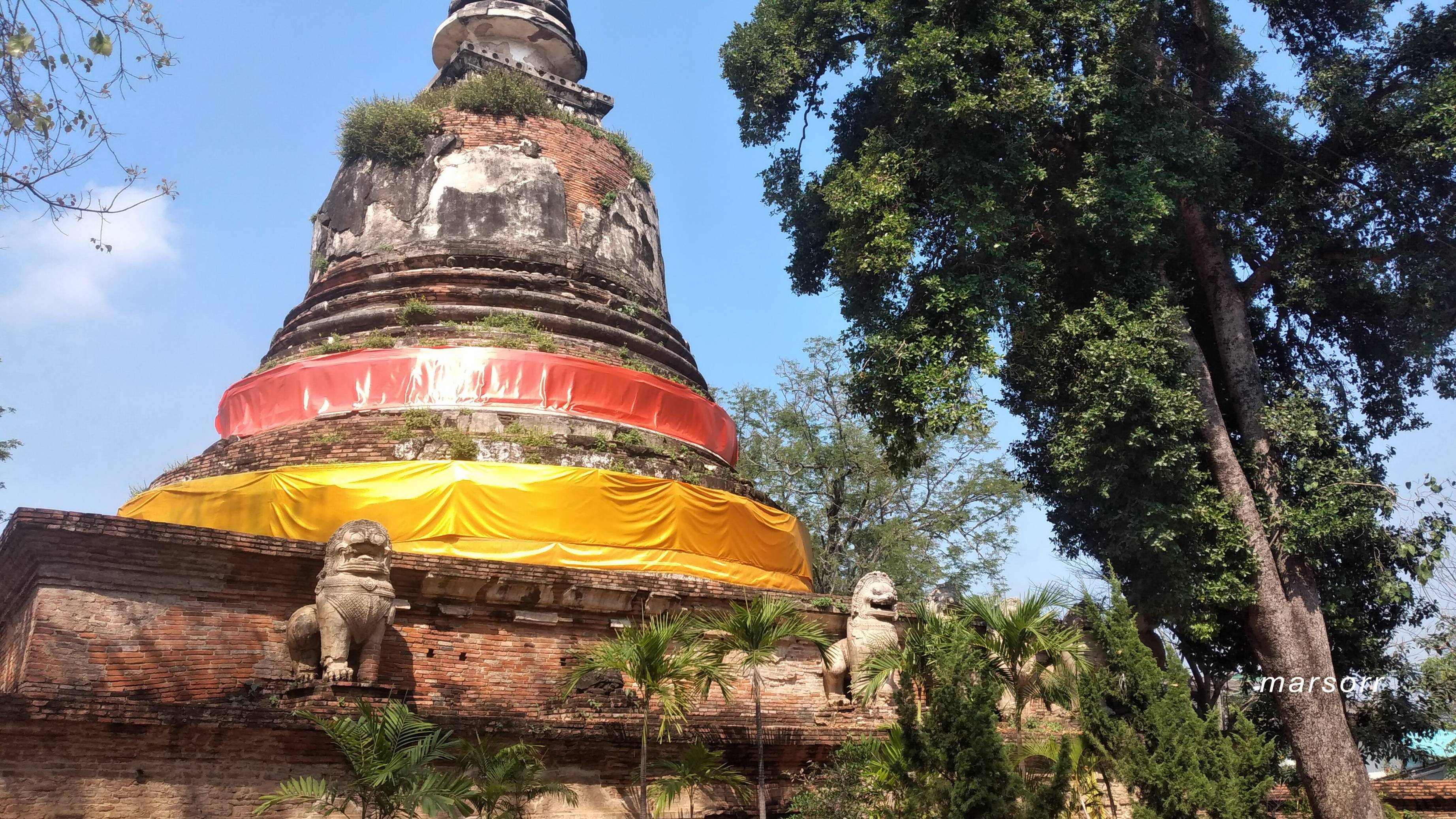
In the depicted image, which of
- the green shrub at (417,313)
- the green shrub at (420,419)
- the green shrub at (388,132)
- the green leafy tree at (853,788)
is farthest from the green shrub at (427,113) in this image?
the green leafy tree at (853,788)

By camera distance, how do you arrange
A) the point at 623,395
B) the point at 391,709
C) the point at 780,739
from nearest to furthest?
the point at 391,709 < the point at 780,739 < the point at 623,395

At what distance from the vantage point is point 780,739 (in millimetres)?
8984

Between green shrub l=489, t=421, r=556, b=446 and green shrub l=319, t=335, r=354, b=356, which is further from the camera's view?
green shrub l=319, t=335, r=354, b=356

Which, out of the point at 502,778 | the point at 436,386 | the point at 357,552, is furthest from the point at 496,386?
the point at 502,778

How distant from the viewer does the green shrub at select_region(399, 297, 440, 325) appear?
12820 millimetres

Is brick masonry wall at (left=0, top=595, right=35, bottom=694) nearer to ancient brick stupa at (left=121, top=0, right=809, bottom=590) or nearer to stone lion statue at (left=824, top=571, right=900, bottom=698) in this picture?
ancient brick stupa at (left=121, top=0, right=809, bottom=590)

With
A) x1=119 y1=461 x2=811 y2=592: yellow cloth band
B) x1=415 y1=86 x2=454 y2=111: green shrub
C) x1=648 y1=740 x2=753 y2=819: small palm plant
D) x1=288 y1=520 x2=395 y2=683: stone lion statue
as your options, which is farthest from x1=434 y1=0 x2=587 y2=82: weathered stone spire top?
x1=648 y1=740 x2=753 y2=819: small palm plant

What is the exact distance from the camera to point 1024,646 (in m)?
8.89

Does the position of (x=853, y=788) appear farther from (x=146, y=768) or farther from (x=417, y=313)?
(x=417, y=313)

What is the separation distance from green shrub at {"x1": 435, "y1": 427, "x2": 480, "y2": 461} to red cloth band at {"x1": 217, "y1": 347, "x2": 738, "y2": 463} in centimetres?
72

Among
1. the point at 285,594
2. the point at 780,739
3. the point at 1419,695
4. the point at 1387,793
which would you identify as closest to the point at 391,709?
the point at 285,594

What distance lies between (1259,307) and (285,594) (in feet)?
37.3

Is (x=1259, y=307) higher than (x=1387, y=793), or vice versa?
(x=1259, y=307)

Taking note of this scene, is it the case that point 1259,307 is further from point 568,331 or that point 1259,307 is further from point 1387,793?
point 568,331
